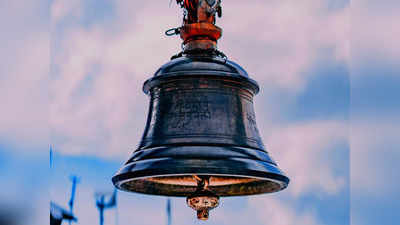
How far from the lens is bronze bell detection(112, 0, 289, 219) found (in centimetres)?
292

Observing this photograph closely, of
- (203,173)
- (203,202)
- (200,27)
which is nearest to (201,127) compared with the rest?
(203,173)

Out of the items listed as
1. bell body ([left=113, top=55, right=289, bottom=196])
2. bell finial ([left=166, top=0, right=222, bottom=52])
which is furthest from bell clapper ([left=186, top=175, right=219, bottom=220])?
bell finial ([left=166, top=0, right=222, bottom=52])

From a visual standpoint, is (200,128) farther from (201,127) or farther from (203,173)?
(203,173)

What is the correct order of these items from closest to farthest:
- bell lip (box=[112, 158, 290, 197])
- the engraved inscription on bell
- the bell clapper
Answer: bell lip (box=[112, 158, 290, 197]) < the engraved inscription on bell < the bell clapper


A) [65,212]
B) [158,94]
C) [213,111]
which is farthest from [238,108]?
[65,212]

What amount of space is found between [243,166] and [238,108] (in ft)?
1.27

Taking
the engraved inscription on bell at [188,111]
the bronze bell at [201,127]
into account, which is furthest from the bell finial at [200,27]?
the engraved inscription on bell at [188,111]

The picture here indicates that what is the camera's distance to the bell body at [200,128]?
292cm

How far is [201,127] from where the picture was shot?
3070mm

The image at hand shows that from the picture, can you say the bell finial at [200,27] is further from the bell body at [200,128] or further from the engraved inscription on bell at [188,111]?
the engraved inscription on bell at [188,111]

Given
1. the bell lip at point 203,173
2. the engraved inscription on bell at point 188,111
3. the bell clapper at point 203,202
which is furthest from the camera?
the bell clapper at point 203,202

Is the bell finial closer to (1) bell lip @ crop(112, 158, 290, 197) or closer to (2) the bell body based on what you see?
(2) the bell body

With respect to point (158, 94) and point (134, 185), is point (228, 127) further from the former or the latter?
point (134, 185)

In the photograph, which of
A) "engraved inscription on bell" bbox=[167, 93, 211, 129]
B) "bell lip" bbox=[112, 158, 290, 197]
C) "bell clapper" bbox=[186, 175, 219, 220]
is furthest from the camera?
"bell clapper" bbox=[186, 175, 219, 220]
